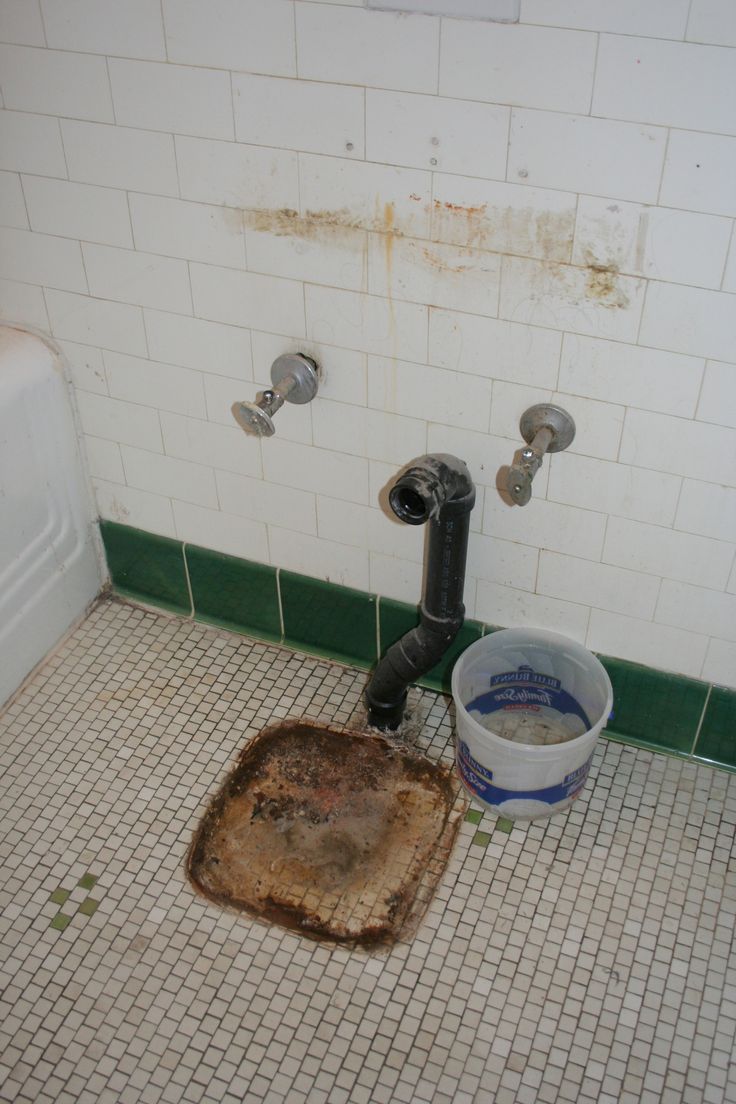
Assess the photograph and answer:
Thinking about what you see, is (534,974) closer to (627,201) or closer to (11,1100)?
(11,1100)

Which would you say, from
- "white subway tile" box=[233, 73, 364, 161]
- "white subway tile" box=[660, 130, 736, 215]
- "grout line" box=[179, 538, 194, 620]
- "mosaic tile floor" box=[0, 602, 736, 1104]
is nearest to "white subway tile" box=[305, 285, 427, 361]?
"white subway tile" box=[233, 73, 364, 161]

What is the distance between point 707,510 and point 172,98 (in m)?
1.12

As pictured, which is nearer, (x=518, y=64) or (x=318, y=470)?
(x=518, y=64)

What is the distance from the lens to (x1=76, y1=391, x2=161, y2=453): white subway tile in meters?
2.18

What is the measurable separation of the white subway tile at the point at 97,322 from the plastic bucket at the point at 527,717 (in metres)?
0.90

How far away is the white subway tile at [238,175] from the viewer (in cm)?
174

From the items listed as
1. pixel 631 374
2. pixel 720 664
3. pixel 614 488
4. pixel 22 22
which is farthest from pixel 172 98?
pixel 720 664

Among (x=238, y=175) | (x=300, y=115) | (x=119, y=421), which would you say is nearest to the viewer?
(x=300, y=115)

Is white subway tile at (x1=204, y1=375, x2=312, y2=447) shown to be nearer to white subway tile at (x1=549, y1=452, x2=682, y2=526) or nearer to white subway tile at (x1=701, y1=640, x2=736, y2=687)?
white subway tile at (x1=549, y1=452, x2=682, y2=526)

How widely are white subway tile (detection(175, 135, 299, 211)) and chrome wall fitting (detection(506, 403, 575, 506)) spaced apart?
0.53 m

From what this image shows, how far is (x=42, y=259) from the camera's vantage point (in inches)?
80.7

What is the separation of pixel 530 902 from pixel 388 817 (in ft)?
1.00

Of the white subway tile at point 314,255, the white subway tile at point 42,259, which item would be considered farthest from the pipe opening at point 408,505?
the white subway tile at point 42,259

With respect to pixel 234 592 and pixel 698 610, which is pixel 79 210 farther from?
pixel 698 610
